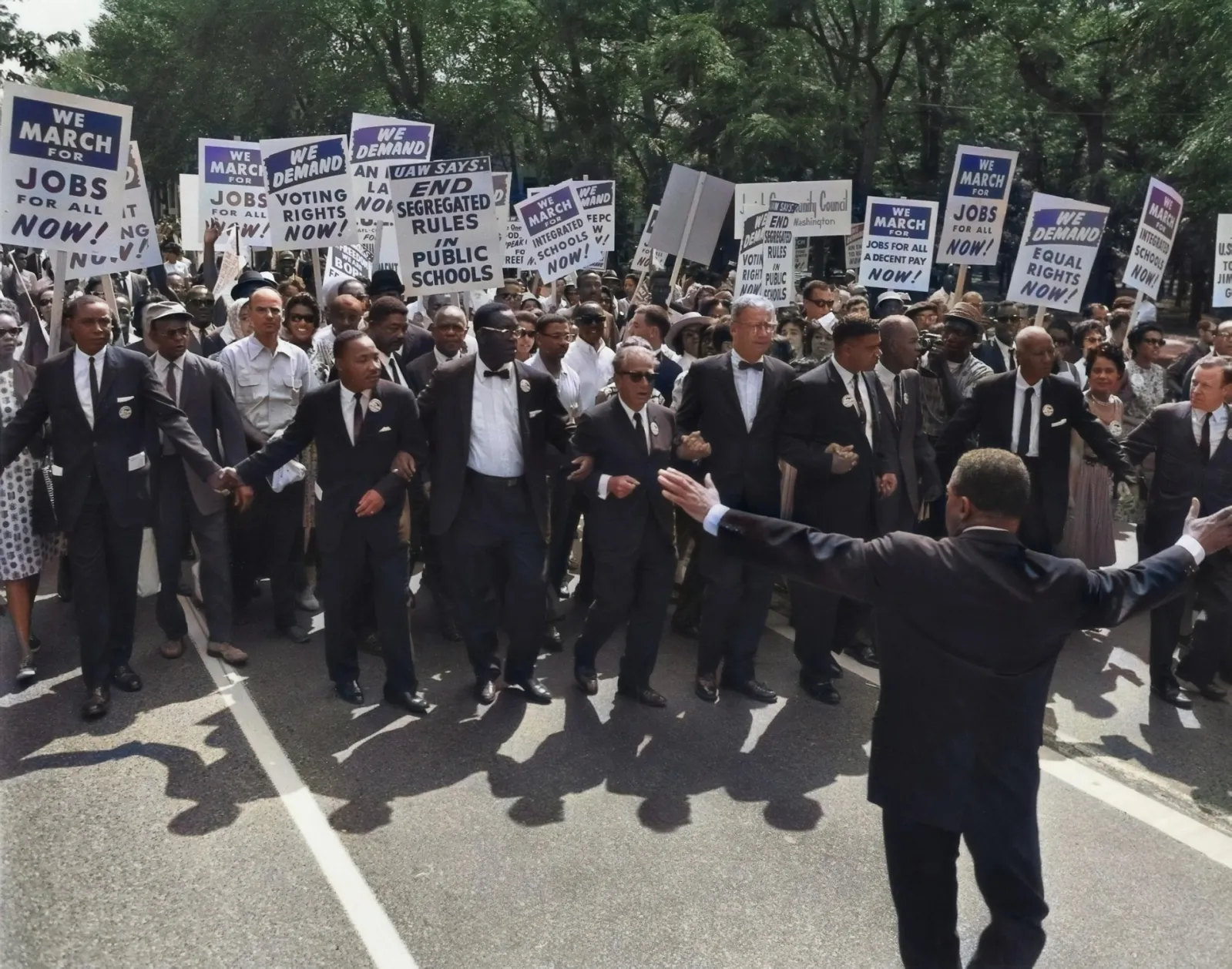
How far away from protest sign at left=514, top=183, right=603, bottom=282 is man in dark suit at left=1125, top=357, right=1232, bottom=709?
215 inches

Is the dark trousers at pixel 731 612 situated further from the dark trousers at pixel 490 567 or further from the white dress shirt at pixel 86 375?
the white dress shirt at pixel 86 375

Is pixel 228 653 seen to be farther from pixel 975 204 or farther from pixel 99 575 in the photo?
pixel 975 204

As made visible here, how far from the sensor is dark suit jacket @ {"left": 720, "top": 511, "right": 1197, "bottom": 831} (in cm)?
344

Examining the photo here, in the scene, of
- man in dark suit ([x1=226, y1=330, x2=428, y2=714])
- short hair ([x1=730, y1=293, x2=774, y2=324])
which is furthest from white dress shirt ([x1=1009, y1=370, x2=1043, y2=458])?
man in dark suit ([x1=226, y1=330, x2=428, y2=714])

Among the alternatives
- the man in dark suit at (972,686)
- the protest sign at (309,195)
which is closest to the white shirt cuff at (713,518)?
the man in dark suit at (972,686)

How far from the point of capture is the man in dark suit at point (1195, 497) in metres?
6.76

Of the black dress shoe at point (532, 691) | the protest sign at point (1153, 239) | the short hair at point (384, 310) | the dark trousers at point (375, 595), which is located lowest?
the black dress shoe at point (532, 691)

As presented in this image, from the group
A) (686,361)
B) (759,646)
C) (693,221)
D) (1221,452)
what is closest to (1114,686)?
(1221,452)

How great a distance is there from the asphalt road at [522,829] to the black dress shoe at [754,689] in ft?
0.22

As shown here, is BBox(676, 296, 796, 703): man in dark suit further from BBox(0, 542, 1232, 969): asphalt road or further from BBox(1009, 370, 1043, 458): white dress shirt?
BBox(1009, 370, 1043, 458): white dress shirt

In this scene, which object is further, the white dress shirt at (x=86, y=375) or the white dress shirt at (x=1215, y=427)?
the white dress shirt at (x=1215, y=427)

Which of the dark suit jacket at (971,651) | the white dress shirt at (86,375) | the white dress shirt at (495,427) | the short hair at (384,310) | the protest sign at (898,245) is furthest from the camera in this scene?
the protest sign at (898,245)

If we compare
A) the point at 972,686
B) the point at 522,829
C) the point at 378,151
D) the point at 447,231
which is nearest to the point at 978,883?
the point at 972,686

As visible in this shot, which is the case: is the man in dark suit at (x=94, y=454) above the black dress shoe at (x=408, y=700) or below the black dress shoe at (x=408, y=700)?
above
